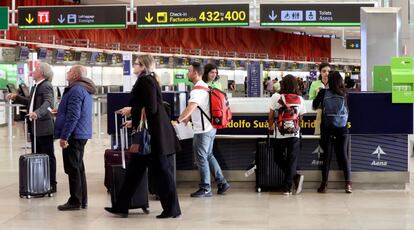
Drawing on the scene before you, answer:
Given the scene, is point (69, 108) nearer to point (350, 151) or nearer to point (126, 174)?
point (126, 174)

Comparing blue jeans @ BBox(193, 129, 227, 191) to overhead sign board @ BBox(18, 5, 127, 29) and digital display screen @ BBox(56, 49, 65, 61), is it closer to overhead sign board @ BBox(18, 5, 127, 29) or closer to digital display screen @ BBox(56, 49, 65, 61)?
overhead sign board @ BBox(18, 5, 127, 29)

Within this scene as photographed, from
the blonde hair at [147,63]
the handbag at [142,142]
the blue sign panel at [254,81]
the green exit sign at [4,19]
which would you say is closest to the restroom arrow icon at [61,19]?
the green exit sign at [4,19]

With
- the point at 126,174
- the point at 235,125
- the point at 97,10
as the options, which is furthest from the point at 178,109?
the point at 97,10

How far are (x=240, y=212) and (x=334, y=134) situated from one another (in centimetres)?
177

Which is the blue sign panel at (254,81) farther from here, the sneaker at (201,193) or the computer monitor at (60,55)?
the sneaker at (201,193)

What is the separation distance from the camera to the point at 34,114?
332 inches

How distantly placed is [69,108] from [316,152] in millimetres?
3182

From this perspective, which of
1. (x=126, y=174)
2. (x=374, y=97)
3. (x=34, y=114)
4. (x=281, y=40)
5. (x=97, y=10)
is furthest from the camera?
(x=281, y=40)

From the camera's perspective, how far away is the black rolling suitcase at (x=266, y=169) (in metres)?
9.02

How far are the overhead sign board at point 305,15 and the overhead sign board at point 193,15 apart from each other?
0.55 metres

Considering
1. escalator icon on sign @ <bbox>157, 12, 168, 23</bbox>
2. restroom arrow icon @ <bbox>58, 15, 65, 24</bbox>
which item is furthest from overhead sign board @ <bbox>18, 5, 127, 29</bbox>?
escalator icon on sign @ <bbox>157, 12, 168, 23</bbox>

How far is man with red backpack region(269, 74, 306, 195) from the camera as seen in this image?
342 inches

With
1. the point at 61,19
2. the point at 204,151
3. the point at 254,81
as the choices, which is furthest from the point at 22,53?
the point at 204,151

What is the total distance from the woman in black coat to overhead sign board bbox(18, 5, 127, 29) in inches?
492
